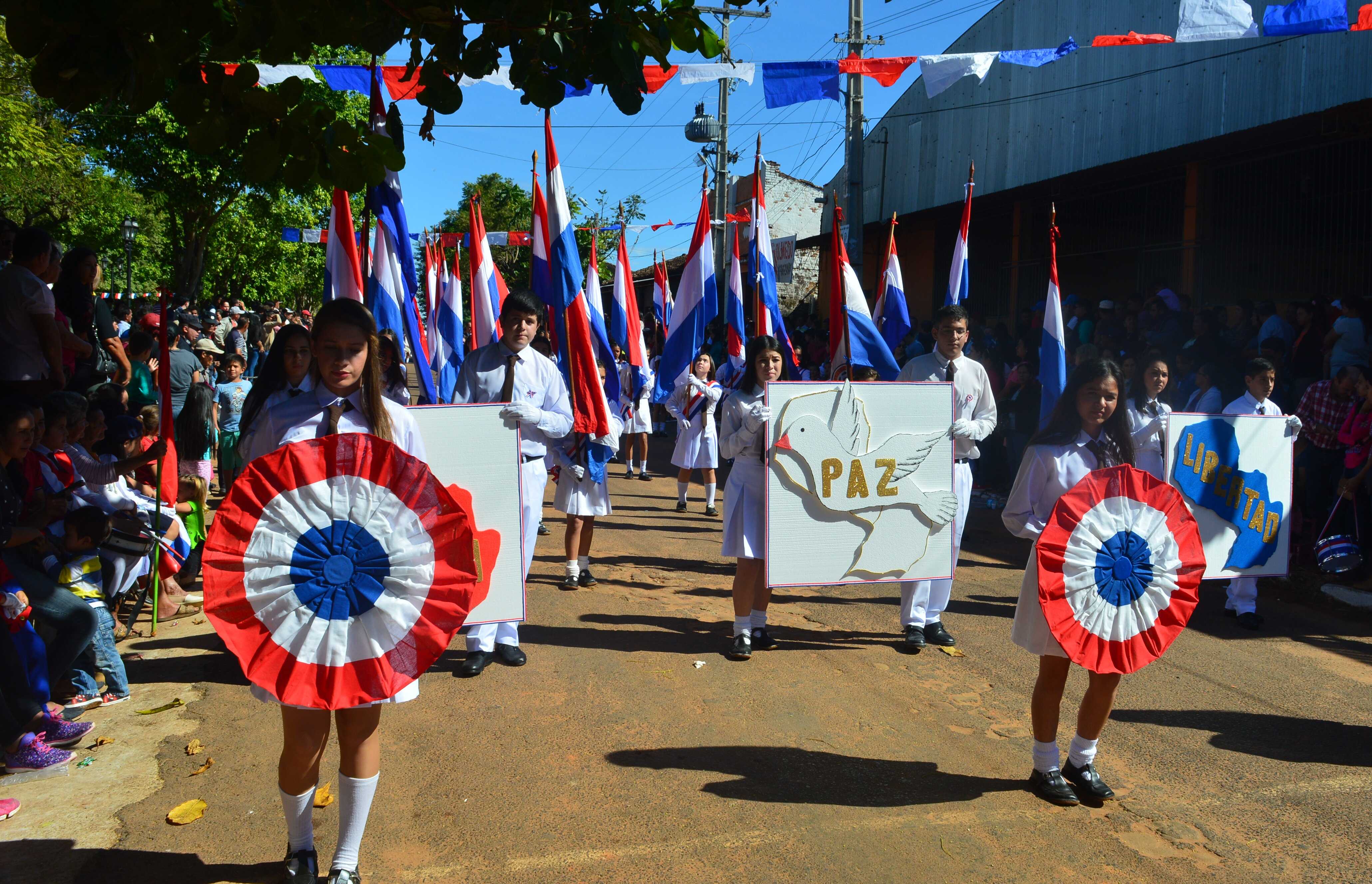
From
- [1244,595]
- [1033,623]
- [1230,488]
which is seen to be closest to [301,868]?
[1033,623]

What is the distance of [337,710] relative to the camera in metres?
2.89

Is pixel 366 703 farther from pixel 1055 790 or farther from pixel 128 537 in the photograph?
pixel 128 537

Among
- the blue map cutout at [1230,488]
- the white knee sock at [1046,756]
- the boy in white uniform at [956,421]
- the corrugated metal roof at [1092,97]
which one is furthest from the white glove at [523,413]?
the corrugated metal roof at [1092,97]

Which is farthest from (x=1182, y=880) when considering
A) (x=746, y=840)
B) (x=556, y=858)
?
(x=556, y=858)

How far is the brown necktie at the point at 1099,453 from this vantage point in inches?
156

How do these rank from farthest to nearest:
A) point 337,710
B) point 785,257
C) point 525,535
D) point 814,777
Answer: point 785,257 → point 525,535 → point 814,777 → point 337,710

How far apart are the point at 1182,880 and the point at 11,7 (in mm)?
4349

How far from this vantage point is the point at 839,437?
17.9 ft

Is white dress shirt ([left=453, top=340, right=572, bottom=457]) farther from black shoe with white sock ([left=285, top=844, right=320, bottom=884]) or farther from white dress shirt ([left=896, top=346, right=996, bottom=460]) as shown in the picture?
black shoe with white sock ([left=285, top=844, right=320, bottom=884])

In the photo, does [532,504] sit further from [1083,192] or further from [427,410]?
[1083,192]

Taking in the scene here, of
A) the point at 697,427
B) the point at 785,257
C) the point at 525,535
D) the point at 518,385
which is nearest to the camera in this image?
the point at 525,535

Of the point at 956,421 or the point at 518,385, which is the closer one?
the point at 518,385

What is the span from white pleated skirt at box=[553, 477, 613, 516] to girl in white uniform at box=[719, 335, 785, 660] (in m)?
1.71

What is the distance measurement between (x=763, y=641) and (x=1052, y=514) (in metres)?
2.56
